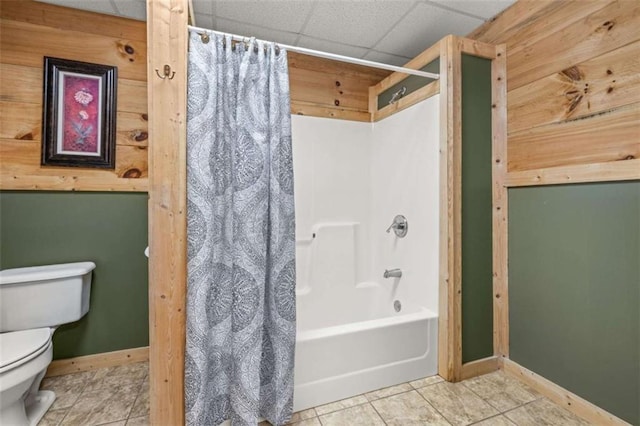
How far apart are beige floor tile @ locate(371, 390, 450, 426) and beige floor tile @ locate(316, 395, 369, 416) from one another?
69 mm

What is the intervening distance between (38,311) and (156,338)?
934 mm

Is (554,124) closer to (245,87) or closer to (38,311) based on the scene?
(245,87)

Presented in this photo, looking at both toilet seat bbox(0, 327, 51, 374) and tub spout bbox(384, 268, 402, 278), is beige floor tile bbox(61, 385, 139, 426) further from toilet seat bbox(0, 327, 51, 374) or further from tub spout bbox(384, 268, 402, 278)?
tub spout bbox(384, 268, 402, 278)

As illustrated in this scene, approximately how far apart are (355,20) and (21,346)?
97.6 inches

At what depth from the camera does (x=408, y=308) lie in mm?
2062

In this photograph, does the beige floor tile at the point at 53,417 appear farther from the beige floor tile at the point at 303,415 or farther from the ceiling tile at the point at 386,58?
the ceiling tile at the point at 386,58

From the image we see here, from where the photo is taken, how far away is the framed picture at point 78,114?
1.79 metres

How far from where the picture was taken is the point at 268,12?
1859mm

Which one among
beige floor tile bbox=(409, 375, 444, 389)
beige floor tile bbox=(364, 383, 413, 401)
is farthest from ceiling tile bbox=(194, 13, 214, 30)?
beige floor tile bbox=(409, 375, 444, 389)

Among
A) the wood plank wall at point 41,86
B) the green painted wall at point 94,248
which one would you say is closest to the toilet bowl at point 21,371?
the green painted wall at point 94,248

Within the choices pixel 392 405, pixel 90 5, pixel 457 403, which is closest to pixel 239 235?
pixel 392 405

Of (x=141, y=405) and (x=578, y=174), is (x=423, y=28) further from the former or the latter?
(x=141, y=405)

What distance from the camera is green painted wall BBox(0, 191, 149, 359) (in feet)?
5.76

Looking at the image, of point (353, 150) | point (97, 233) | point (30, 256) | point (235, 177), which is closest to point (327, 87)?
point (353, 150)
